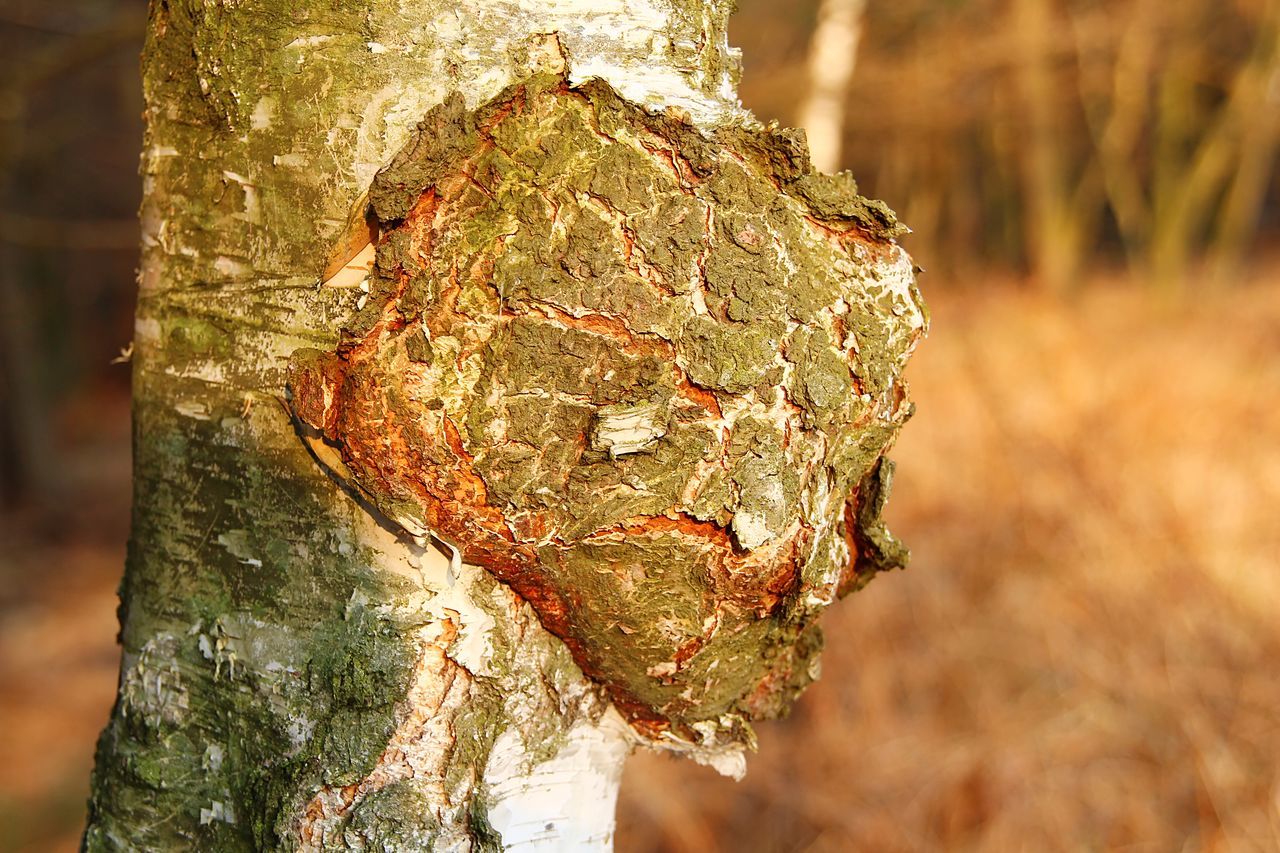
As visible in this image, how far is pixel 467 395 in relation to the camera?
83 centimetres

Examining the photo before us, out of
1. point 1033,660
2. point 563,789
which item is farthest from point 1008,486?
point 563,789

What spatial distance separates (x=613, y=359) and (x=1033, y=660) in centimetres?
324

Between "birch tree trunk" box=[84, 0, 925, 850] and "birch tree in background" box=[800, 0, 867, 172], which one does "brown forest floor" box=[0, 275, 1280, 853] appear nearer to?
"birch tree in background" box=[800, 0, 867, 172]

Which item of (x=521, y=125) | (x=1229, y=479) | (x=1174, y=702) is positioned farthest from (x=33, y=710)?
(x=1229, y=479)

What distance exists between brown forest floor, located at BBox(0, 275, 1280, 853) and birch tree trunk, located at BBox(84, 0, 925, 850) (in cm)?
243

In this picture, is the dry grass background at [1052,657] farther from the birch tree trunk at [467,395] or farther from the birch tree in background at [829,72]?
the birch tree trunk at [467,395]

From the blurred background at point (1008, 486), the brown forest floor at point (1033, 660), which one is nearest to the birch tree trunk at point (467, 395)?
the blurred background at point (1008, 486)

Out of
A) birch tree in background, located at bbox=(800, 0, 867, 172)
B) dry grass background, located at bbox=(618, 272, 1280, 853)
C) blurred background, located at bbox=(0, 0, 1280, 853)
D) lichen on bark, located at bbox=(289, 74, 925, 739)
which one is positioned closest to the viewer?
lichen on bark, located at bbox=(289, 74, 925, 739)

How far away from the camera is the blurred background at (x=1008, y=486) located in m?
3.12

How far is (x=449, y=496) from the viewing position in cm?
85

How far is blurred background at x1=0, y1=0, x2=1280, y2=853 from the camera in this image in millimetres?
3121

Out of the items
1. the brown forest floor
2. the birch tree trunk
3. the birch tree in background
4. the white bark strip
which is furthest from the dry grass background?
the birch tree trunk

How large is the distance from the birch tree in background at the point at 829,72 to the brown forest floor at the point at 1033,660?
5.57 feet

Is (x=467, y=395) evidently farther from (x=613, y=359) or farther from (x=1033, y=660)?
(x=1033, y=660)
